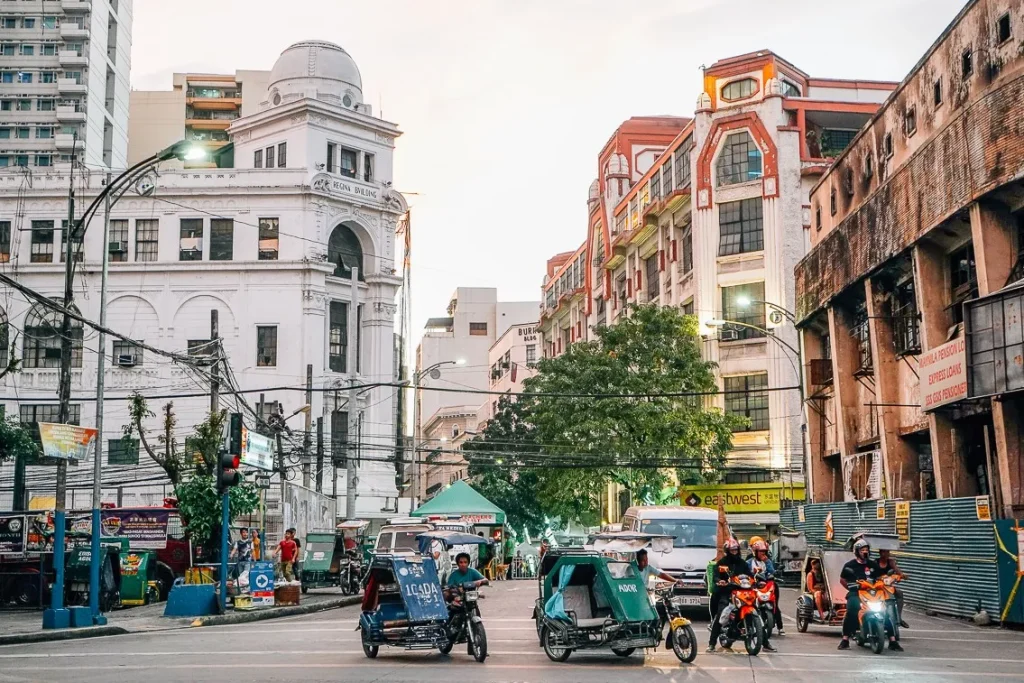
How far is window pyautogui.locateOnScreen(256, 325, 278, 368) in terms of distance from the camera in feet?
200

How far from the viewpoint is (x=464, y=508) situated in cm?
5047

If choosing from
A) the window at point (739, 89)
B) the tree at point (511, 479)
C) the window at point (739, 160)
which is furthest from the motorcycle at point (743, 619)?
the tree at point (511, 479)

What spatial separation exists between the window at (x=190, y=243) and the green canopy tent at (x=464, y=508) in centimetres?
1985

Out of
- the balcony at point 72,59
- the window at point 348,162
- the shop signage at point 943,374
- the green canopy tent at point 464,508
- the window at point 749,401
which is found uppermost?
the balcony at point 72,59

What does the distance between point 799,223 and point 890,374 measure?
1995 centimetres

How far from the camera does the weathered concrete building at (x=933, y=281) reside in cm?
2492

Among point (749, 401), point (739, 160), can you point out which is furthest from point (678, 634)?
point (739, 160)

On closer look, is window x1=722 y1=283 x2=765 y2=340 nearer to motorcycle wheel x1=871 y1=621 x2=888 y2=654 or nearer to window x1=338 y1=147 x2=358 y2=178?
window x1=338 y1=147 x2=358 y2=178

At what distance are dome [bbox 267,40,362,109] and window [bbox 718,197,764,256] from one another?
73.3ft

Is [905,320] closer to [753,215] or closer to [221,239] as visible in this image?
[753,215]

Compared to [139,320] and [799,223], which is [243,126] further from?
[799,223]

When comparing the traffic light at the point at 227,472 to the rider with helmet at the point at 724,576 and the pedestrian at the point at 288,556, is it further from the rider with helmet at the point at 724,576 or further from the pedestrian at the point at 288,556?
the rider with helmet at the point at 724,576

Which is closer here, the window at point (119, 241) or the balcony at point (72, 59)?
the window at point (119, 241)

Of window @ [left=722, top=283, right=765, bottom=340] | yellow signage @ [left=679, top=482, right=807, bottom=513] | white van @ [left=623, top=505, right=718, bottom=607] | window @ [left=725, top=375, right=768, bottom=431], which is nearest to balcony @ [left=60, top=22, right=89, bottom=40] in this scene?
window @ [left=722, top=283, right=765, bottom=340]
